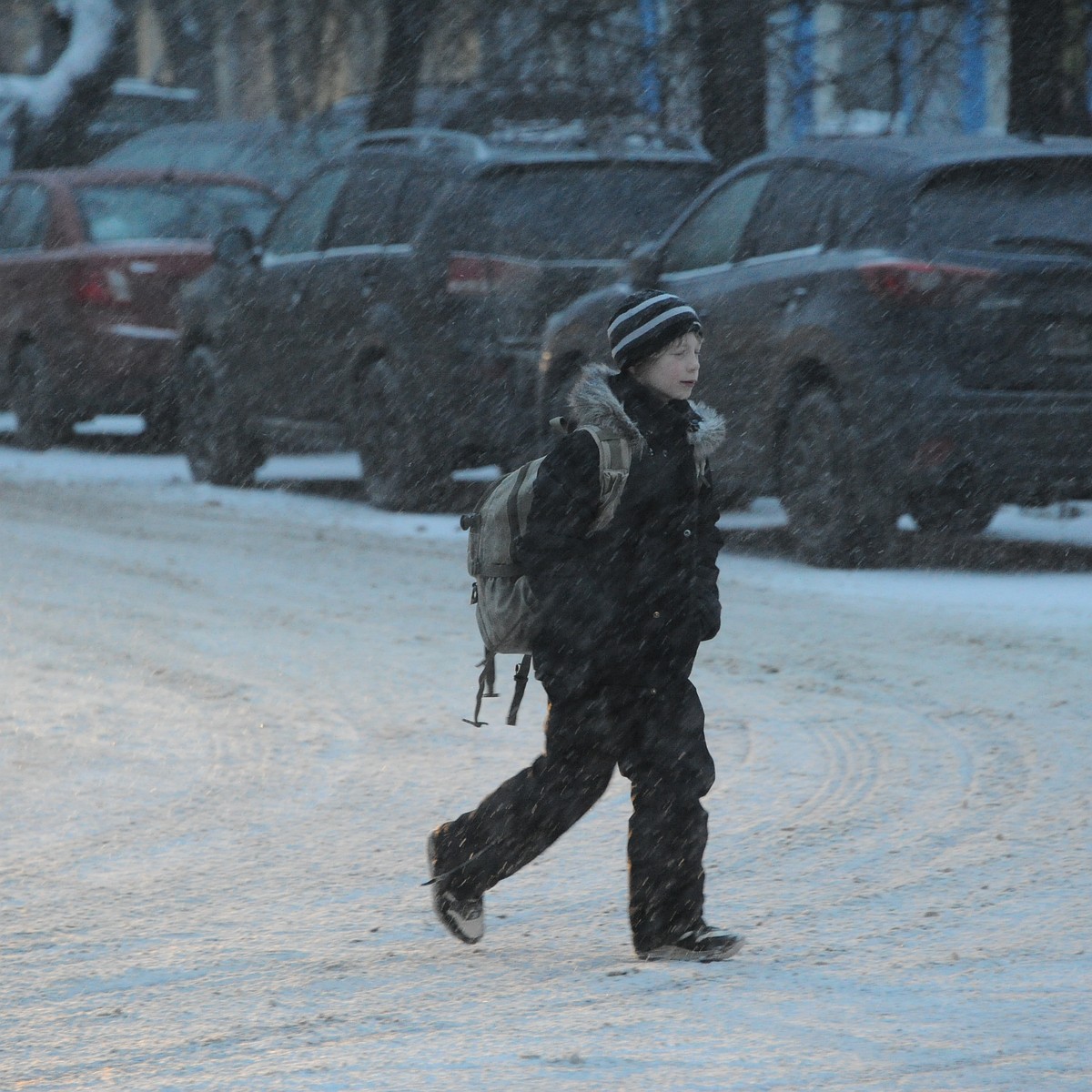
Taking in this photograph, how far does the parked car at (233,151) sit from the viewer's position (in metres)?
22.8

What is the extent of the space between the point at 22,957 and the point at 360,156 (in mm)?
8883

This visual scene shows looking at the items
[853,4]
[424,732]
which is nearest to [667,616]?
[424,732]

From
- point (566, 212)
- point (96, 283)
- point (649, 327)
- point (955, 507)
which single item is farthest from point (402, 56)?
point (649, 327)

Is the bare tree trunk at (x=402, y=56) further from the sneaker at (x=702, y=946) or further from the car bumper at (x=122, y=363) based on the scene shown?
the sneaker at (x=702, y=946)

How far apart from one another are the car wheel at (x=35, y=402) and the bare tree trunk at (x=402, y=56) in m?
4.76

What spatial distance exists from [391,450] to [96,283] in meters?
3.97

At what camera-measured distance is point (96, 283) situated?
15.6 meters

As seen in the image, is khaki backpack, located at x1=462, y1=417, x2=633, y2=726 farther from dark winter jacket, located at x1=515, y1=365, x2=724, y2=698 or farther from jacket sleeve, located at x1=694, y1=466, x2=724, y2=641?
jacket sleeve, located at x1=694, y1=466, x2=724, y2=641

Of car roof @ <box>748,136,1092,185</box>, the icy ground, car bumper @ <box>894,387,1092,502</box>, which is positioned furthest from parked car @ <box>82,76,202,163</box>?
car bumper @ <box>894,387,1092,502</box>

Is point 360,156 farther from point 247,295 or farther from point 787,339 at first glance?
point 787,339

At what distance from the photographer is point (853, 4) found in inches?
566

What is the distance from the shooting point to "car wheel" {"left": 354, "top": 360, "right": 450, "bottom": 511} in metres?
12.3

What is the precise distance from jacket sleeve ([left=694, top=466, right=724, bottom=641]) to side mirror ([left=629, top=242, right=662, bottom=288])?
6.46 metres

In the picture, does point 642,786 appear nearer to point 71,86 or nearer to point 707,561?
point 707,561
